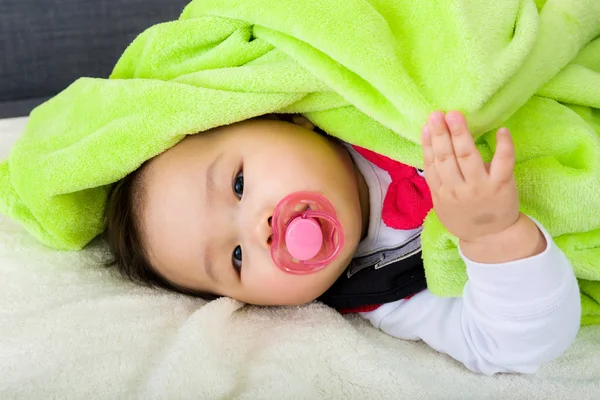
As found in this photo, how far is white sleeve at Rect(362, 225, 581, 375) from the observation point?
768 millimetres

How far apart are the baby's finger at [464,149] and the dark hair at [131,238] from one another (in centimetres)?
47

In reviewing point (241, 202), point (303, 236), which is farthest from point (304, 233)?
point (241, 202)

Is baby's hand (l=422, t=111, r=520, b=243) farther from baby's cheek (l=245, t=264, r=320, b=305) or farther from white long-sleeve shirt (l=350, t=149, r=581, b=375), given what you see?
baby's cheek (l=245, t=264, r=320, b=305)

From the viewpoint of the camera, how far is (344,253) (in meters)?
0.94

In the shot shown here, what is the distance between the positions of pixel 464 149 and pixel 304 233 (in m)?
0.25

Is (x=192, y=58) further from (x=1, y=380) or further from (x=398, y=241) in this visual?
(x=1, y=380)

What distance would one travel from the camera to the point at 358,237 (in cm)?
96

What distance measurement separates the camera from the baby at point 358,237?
745 millimetres

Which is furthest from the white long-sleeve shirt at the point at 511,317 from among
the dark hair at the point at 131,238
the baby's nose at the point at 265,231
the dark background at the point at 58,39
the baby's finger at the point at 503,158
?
the dark background at the point at 58,39

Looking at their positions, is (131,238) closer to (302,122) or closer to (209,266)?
(209,266)

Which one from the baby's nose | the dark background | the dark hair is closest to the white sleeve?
the baby's nose

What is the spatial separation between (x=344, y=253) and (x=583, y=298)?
32cm

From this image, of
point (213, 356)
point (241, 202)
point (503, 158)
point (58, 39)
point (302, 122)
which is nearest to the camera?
point (503, 158)

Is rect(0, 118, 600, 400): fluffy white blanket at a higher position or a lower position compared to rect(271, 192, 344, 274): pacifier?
lower
